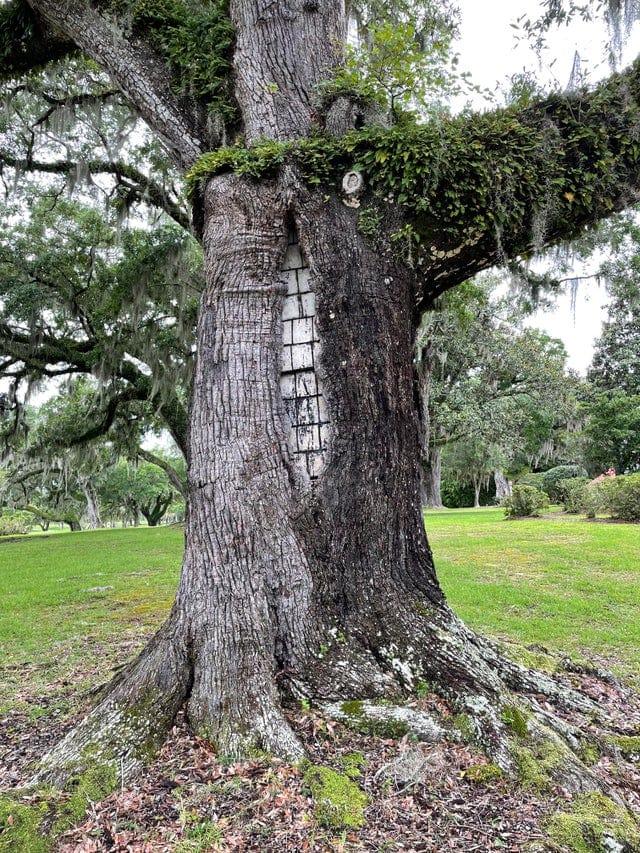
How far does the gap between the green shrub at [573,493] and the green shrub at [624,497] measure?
4.39ft

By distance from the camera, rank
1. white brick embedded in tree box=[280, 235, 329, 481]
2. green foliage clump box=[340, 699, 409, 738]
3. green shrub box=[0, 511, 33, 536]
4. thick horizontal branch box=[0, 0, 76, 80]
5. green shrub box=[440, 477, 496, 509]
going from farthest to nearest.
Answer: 1. green shrub box=[440, 477, 496, 509]
2. green shrub box=[0, 511, 33, 536]
3. thick horizontal branch box=[0, 0, 76, 80]
4. white brick embedded in tree box=[280, 235, 329, 481]
5. green foliage clump box=[340, 699, 409, 738]

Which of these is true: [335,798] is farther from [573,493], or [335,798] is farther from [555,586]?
[573,493]

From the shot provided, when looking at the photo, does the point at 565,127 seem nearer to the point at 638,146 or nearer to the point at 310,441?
the point at 638,146

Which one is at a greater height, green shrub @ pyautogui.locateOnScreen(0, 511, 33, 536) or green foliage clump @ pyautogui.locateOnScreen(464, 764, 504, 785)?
green shrub @ pyautogui.locateOnScreen(0, 511, 33, 536)

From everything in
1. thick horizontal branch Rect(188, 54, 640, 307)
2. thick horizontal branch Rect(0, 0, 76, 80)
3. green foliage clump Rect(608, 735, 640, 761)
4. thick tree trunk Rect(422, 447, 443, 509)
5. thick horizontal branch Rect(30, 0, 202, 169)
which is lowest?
green foliage clump Rect(608, 735, 640, 761)

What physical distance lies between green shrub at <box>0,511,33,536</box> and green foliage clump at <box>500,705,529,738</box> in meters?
Answer: 28.6

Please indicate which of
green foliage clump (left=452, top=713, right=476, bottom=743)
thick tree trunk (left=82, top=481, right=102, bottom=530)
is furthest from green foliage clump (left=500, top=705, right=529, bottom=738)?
thick tree trunk (left=82, top=481, right=102, bottom=530)

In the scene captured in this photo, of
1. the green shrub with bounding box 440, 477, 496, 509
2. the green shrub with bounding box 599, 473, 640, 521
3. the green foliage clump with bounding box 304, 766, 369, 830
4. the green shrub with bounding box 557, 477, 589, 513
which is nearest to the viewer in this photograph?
the green foliage clump with bounding box 304, 766, 369, 830

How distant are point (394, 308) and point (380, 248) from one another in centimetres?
32

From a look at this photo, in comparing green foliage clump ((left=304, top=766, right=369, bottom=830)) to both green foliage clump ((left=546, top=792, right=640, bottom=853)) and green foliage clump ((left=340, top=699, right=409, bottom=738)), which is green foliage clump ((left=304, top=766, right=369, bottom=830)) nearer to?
green foliage clump ((left=340, top=699, right=409, bottom=738))

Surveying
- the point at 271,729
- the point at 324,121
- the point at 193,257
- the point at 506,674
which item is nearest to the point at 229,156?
the point at 324,121

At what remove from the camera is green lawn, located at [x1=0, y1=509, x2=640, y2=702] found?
432 cm

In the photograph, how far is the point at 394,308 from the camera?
9.07 ft

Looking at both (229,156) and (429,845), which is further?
(229,156)
